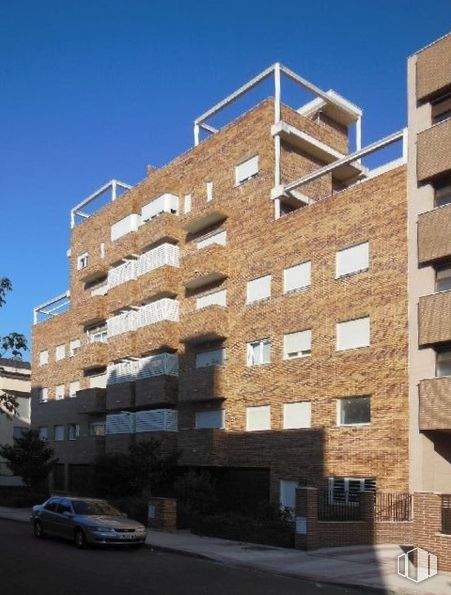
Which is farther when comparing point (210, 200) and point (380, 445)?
Result: point (210, 200)

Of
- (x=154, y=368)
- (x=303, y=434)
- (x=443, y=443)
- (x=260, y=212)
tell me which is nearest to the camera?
(x=443, y=443)

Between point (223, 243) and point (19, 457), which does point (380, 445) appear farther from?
point (19, 457)

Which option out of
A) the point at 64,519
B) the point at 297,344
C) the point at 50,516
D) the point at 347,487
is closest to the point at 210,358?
the point at 297,344

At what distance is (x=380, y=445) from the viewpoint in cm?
2512

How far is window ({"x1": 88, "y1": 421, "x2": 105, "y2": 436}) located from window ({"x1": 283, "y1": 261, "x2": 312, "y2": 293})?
17.9 m

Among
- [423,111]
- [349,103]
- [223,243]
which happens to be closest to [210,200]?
[223,243]

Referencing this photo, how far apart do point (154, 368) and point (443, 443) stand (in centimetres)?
1639

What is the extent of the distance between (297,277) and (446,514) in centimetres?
1481

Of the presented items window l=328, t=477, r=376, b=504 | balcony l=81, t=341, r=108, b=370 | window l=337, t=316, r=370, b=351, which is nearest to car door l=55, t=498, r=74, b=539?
window l=328, t=477, r=376, b=504

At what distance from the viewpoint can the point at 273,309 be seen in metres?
30.7

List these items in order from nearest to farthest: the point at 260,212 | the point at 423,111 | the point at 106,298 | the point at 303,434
Answer: the point at 423,111
the point at 303,434
the point at 260,212
the point at 106,298

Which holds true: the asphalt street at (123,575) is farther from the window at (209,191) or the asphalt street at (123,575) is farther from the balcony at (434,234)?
the window at (209,191)

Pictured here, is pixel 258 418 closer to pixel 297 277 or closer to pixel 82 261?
pixel 297 277

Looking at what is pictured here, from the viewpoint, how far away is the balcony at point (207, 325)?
32812 mm
